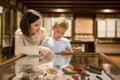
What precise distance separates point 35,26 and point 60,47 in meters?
0.85

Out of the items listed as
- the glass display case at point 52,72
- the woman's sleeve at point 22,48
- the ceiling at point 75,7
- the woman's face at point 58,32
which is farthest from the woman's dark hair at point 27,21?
the ceiling at point 75,7

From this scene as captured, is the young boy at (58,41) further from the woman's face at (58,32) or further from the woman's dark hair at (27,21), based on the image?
the woman's dark hair at (27,21)

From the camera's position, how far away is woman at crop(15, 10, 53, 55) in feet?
7.86

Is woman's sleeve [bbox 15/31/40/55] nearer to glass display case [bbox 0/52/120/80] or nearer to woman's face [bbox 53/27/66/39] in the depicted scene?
glass display case [bbox 0/52/120/80]

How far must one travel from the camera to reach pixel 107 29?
1404 cm

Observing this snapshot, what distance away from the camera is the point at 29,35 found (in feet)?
8.26

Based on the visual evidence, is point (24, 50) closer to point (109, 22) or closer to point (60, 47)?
point (60, 47)

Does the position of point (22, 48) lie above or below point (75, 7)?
below

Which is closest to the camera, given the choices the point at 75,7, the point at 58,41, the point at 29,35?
the point at 29,35

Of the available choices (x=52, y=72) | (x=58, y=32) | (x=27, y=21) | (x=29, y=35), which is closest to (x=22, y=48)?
(x=29, y=35)

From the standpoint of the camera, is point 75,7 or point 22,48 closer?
point 22,48

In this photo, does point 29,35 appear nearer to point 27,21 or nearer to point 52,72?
point 27,21

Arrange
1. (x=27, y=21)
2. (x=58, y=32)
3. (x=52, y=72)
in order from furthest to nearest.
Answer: (x=58, y=32) → (x=27, y=21) → (x=52, y=72)

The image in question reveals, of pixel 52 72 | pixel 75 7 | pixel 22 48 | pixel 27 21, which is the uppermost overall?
pixel 75 7
